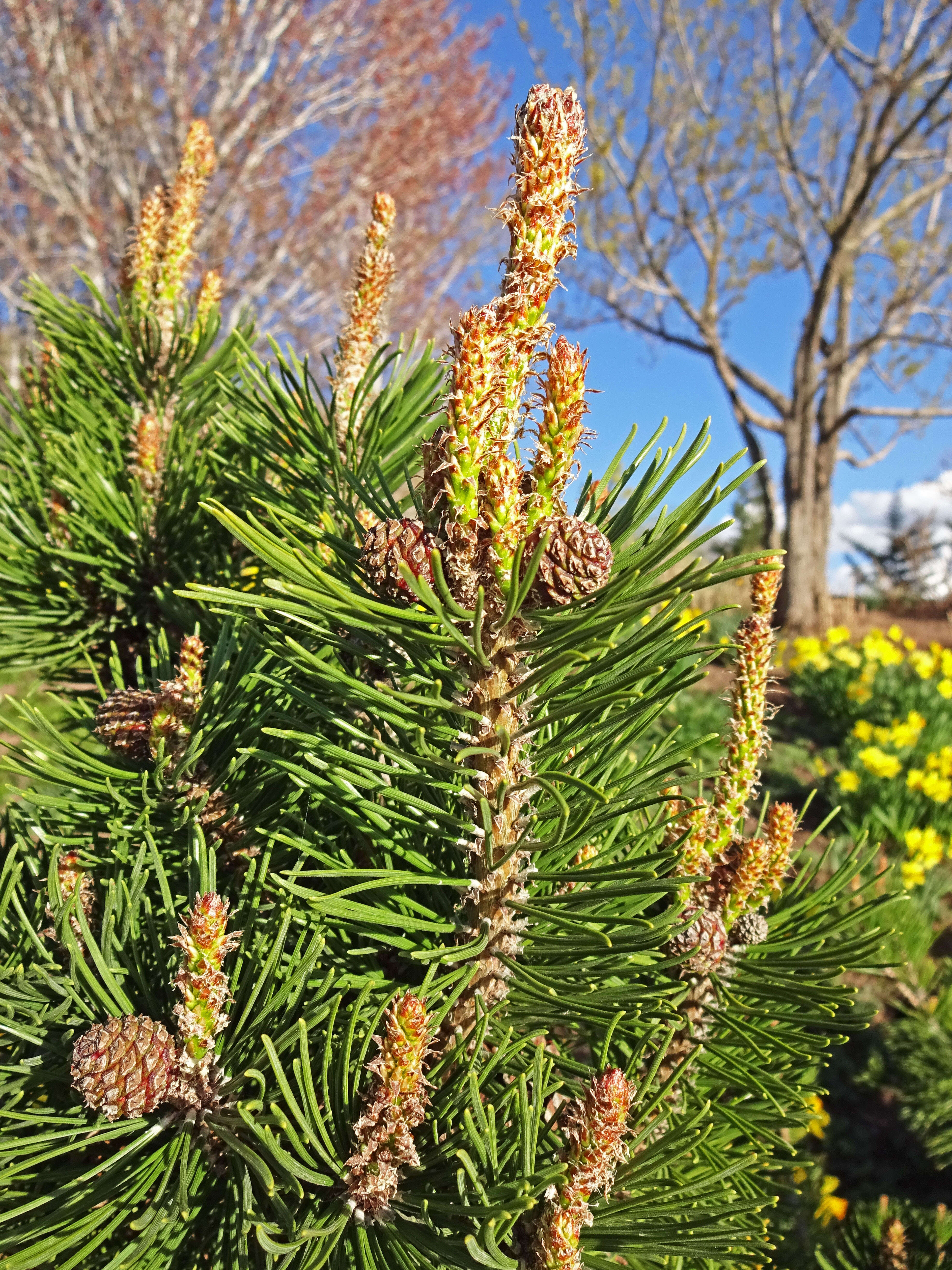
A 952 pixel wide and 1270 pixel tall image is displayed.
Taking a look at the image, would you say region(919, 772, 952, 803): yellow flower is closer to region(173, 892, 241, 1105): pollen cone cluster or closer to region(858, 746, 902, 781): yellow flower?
region(858, 746, 902, 781): yellow flower

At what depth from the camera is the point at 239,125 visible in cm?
657

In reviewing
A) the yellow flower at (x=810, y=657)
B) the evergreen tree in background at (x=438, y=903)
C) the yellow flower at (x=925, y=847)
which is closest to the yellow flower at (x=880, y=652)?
the yellow flower at (x=810, y=657)

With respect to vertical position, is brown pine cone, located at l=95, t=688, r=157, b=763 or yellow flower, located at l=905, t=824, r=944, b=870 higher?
brown pine cone, located at l=95, t=688, r=157, b=763

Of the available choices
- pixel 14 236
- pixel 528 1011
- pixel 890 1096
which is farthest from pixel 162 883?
pixel 14 236

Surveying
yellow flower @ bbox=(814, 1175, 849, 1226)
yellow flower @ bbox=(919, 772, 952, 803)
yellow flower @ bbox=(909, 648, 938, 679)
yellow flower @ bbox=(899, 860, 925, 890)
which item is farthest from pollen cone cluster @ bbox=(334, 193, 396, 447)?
yellow flower @ bbox=(909, 648, 938, 679)

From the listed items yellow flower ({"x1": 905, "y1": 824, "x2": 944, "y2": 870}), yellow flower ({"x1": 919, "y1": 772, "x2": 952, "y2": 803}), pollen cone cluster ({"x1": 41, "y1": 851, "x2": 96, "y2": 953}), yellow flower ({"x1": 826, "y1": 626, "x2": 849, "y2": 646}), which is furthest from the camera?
yellow flower ({"x1": 826, "y1": 626, "x2": 849, "y2": 646})

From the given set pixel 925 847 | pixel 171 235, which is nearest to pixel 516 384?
pixel 171 235

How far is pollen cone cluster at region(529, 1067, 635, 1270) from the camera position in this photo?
420 mm

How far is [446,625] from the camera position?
0.39 metres

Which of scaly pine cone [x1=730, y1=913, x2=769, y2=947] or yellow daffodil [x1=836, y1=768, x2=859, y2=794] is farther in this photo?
yellow daffodil [x1=836, y1=768, x2=859, y2=794]

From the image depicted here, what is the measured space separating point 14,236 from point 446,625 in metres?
8.58

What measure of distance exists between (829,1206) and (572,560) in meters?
1.78

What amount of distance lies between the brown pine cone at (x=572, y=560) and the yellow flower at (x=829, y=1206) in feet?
4.74

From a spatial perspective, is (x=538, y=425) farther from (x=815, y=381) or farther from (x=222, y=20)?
(x=815, y=381)
